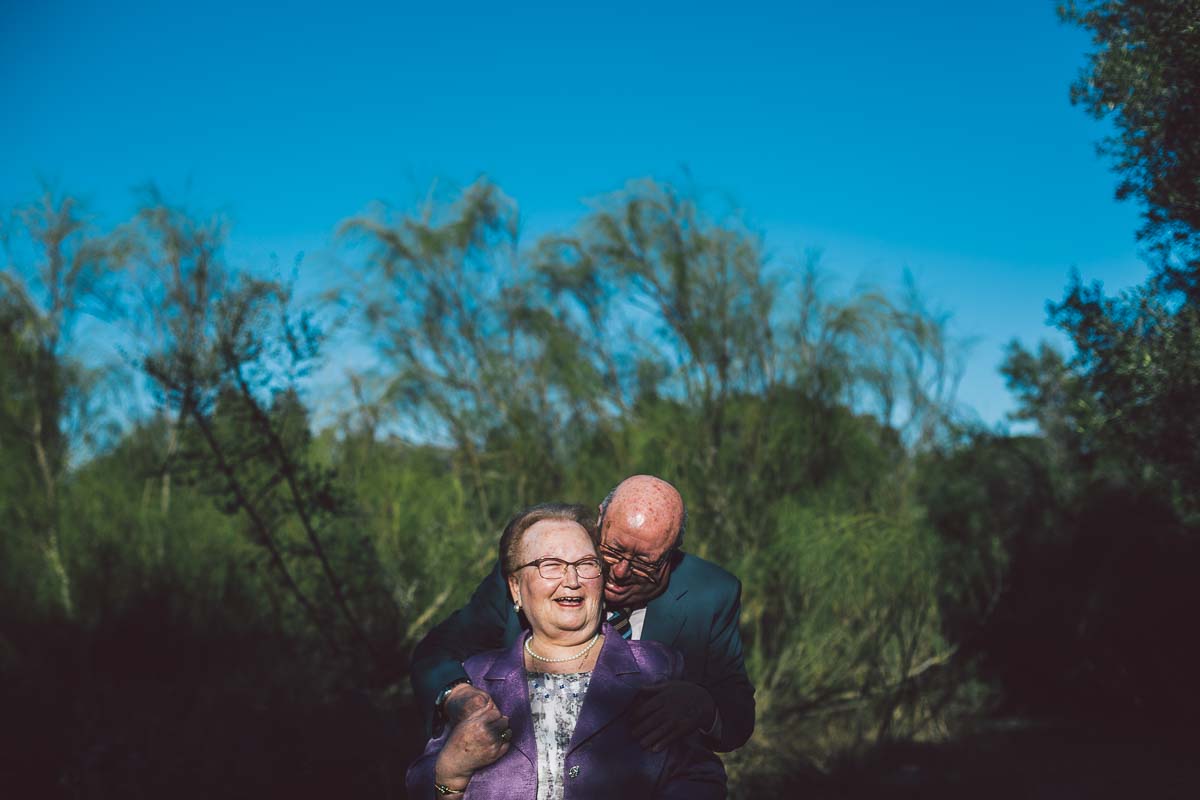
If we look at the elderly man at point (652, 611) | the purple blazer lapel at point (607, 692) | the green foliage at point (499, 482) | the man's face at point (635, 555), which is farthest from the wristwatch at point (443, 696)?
the green foliage at point (499, 482)

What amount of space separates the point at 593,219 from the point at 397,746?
18.6 ft

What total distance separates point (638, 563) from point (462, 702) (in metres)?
0.59

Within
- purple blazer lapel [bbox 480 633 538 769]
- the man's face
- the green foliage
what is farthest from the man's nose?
the green foliage

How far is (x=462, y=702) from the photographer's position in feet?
6.93

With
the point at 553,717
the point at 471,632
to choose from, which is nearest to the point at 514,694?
the point at 553,717

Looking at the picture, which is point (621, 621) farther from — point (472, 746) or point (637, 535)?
point (472, 746)

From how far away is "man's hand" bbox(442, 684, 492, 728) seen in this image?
6.80ft

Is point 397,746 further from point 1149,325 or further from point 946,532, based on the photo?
point 946,532

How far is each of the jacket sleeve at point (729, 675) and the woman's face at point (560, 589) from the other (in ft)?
1.48

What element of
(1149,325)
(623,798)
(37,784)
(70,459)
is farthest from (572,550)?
(70,459)

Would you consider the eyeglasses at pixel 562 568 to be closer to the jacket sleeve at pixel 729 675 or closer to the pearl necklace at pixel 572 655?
the pearl necklace at pixel 572 655

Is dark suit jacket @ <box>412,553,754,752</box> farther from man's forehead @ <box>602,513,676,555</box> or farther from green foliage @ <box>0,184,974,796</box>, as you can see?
green foliage @ <box>0,184,974,796</box>

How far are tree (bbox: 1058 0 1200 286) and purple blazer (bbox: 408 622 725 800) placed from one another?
3906 millimetres

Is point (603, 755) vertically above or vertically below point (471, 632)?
below
